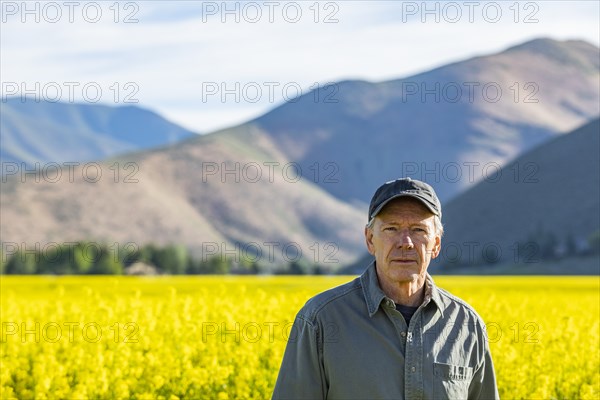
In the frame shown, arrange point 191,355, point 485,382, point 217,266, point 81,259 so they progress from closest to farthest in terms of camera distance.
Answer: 1. point 485,382
2. point 191,355
3. point 81,259
4. point 217,266

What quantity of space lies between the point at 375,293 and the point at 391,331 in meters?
0.15

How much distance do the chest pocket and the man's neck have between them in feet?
0.82

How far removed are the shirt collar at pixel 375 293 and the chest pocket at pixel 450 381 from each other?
0.20 m

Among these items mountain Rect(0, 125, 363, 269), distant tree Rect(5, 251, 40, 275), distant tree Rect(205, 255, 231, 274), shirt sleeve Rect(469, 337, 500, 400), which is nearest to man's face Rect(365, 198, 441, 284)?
shirt sleeve Rect(469, 337, 500, 400)

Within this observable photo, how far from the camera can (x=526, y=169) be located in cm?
12425

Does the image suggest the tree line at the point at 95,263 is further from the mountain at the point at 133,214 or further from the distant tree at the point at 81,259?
the mountain at the point at 133,214

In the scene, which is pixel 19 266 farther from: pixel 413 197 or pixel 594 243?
pixel 413 197

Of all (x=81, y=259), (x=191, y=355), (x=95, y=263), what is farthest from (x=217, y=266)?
(x=191, y=355)

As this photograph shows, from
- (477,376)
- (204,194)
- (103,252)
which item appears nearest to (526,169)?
(103,252)

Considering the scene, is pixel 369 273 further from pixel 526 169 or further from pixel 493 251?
pixel 526 169

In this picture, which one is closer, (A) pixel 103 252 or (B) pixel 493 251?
(A) pixel 103 252

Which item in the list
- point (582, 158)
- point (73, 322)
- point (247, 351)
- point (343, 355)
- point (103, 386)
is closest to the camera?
point (343, 355)

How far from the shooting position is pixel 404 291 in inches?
140

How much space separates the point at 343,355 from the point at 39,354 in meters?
6.83
